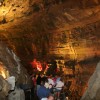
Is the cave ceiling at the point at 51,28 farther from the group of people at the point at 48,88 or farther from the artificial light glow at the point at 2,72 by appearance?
the artificial light glow at the point at 2,72

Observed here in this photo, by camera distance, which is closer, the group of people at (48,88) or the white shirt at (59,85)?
the group of people at (48,88)

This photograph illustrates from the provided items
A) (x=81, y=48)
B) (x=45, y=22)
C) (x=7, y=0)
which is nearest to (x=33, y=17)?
(x=45, y=22)

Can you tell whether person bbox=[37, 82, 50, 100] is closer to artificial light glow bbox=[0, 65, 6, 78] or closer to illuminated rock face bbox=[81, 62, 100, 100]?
illuminated rock face bbox=[81, 62, 100, 100]

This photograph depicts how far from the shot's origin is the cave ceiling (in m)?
10.6

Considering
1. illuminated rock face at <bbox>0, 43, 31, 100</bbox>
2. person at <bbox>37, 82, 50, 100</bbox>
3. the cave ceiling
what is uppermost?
the cave ceiling

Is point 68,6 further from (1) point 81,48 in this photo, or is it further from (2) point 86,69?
(2) point 86,69

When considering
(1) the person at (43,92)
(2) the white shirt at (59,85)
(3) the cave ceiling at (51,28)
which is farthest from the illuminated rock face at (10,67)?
(1) the person at (43,92)

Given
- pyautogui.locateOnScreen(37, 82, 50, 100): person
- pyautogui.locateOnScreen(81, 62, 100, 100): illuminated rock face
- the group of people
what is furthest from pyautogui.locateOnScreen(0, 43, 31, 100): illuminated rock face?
pyautogui.locateOnScreen(81, 62, 100, 100): illuminated rock face

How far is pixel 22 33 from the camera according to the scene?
560 inches

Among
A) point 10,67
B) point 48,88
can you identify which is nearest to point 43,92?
point 48,88

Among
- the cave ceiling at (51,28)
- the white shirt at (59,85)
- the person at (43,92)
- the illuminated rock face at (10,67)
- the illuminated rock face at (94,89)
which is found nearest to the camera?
the illuminated rock face at (94,89)

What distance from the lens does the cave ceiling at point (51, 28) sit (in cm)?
1060

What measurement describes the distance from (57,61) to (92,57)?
2.55m

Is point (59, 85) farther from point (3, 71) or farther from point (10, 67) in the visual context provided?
point (10, 67)
